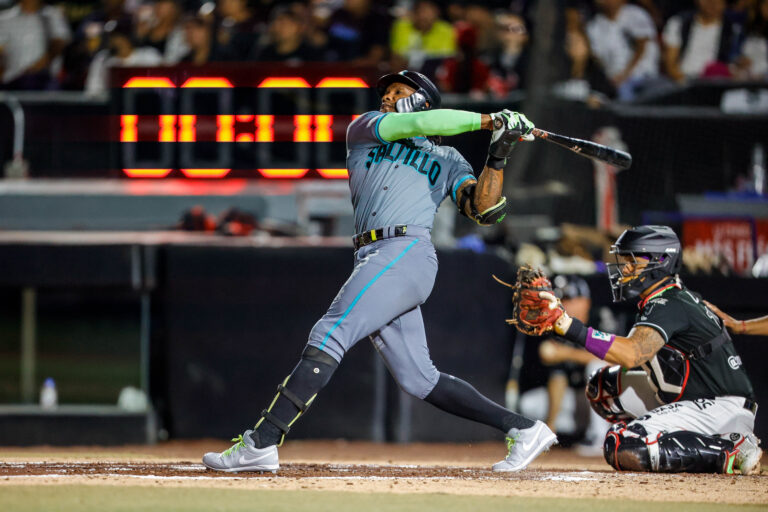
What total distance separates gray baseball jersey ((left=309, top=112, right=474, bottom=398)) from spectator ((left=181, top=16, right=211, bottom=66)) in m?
4.99

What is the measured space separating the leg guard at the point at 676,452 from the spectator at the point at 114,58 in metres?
6.44

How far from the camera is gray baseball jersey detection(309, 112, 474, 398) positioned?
4.69 m

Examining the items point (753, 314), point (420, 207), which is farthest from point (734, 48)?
point (420, 207)

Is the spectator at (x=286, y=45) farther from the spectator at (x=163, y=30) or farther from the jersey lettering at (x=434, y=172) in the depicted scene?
the jersey lettering at (x=434, y=172)

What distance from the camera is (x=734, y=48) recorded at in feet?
33.7

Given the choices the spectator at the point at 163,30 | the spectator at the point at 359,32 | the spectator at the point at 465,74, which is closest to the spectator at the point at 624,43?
the spectator at the point at 465,74

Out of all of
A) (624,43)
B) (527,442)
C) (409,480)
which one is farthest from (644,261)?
(624,43)

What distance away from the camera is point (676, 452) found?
5.31m

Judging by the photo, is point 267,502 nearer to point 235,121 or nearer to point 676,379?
point 676,379

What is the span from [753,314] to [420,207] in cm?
405

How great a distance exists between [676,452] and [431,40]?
611 centimetres

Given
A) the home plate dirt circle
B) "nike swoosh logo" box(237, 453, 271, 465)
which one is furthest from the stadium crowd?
"nike swoosh logo" box(237, 453, 271, 465)

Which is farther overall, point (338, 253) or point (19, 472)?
point (338, 253)

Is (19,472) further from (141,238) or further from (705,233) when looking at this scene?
(705,233)
